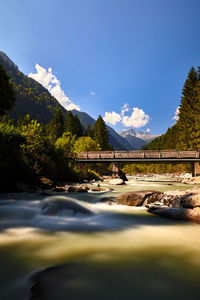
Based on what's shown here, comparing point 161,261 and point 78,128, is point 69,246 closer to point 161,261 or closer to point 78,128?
point 161,261

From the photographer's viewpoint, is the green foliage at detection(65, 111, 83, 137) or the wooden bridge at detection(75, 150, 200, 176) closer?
the wooden bridge at detection(75, 150, 200, 176)

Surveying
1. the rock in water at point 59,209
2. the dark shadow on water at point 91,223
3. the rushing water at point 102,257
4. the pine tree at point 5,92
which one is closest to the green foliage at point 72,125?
the pine tree at point 5,92

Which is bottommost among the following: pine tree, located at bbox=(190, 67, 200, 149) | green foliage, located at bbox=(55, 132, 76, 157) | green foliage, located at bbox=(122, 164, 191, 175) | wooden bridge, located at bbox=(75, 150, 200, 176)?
green foliage, located at bbox=(122, 164, 191, 175)

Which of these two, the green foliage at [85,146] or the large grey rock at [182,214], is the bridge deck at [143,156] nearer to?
the green foliage at [85,146]

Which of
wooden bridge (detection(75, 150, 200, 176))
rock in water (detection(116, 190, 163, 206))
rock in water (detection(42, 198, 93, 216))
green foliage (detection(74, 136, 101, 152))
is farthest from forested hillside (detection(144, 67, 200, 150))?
rock in water (detection(42, 198, 93, 216))

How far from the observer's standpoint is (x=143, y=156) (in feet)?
94.3

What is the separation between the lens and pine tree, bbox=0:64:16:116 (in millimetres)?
Answer: 20516

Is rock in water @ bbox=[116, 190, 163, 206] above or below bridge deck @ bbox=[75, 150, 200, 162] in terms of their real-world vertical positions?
below

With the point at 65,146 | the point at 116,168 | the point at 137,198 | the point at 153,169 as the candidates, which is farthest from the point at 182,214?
the point at 153,169

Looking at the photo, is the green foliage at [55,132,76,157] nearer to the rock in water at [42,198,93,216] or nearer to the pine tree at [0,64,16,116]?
the pine tree at [0,64,16,116]

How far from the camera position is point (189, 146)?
127 feet

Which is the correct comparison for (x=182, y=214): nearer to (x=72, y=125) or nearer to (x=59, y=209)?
(x=59, y=209)

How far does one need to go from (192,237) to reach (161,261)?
64.5 inches

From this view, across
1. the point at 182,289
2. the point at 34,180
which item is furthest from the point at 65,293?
the point at 34,180
